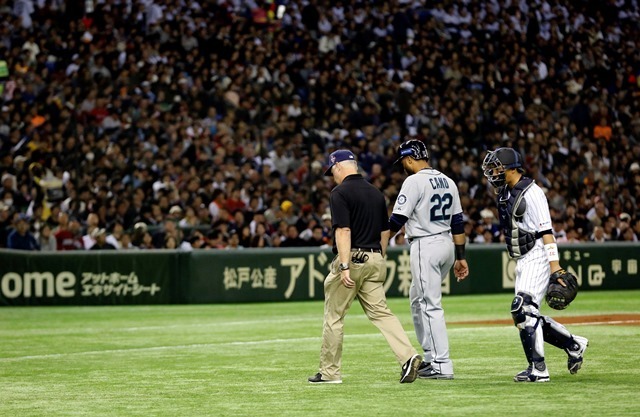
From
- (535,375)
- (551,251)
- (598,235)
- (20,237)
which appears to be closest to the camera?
(551,251)

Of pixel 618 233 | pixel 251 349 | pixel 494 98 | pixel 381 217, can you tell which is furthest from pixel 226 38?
pixel 381 217

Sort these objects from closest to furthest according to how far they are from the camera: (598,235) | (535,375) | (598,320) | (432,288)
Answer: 1. (535,375)
2. (432,288)
3. (598,320)
4. (598,235)

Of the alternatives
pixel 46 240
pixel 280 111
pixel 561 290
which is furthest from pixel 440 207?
pixel 280 111

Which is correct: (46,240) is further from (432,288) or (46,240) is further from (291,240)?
(432,288)

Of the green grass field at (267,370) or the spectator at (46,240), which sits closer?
the green grass field at (267,370)

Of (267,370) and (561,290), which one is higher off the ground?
(561,290)

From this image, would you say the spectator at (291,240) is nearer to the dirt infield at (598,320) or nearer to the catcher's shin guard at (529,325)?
the dirt infield at (598,320)

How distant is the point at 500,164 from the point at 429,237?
2.75 feet

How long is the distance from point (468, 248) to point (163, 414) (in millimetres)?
15597

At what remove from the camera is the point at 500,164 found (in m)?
9.68

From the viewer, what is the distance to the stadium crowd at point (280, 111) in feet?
74.6

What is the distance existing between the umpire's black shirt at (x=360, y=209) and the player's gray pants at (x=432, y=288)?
37 centimetres

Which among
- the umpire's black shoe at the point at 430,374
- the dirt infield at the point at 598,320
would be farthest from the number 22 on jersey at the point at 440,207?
the dirt infield at the point at 598,320

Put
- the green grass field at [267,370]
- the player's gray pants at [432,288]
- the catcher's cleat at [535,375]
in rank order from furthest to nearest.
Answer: the player's gray pants at [432,288], the catcher's cleat at [535,375], the green grass field at [267,370]
